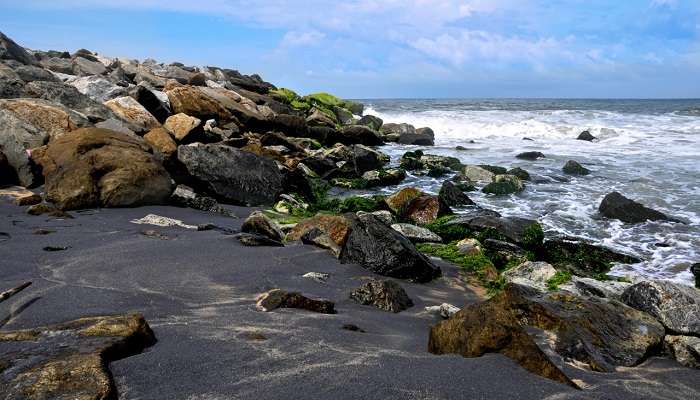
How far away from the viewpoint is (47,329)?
2.95 metres

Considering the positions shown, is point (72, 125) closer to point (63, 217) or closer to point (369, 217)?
point (63, 217)

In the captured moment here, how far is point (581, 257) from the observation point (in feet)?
26.1

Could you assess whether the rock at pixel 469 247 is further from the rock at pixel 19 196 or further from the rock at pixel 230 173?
the rock at pixel 19 196

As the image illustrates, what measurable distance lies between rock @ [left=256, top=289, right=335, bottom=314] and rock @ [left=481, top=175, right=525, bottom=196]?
9.92m

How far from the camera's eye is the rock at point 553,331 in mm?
3352

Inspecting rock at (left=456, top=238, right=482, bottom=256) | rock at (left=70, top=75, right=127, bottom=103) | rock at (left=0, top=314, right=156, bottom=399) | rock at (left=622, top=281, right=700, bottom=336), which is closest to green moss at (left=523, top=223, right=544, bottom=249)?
rock at (left=456, top=238, right=482, bottom=256)

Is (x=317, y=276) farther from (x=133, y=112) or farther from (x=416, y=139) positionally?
(x=416, y=139)

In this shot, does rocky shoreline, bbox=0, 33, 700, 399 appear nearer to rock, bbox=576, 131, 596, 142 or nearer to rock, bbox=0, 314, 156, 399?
rock, bbox=0, 314, 156, 399

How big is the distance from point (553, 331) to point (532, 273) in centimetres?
287

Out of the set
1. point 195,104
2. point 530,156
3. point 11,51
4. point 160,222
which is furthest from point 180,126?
point 530,156

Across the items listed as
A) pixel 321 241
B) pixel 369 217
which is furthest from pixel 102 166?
pixel 369 217

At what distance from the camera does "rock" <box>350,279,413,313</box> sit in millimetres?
4867

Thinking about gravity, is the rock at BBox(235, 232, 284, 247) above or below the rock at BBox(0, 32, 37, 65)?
below

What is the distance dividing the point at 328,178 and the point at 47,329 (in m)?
11.5
